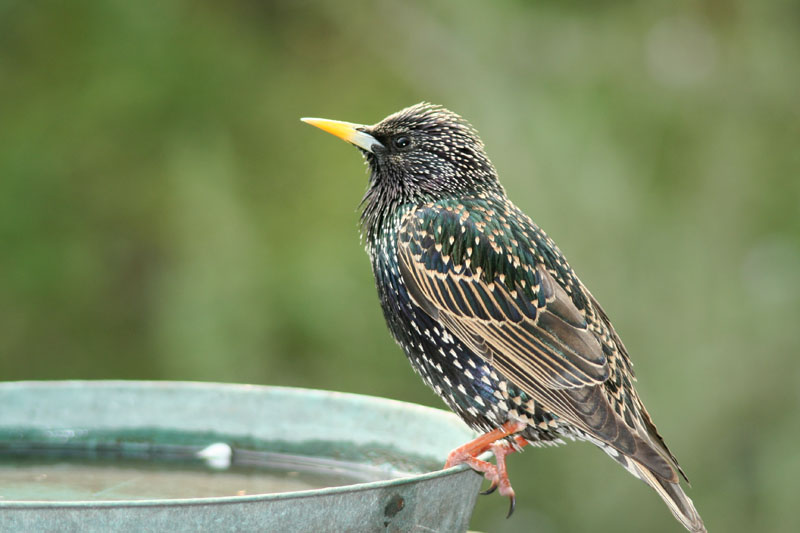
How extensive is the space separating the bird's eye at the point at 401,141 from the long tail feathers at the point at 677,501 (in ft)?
3.74

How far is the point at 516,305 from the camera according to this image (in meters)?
2.56

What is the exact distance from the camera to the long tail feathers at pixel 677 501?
7.47ft

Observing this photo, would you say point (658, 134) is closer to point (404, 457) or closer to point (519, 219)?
point (519, 219)

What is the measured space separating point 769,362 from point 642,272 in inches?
27.6

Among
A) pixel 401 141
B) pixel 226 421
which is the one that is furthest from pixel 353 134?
pixel 226 421

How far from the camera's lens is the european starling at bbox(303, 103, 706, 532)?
2.42 metres

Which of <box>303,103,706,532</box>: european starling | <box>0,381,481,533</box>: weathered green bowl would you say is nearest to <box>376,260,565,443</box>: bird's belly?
<box>303,103,706,532</box>: european starling

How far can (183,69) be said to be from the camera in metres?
5.59

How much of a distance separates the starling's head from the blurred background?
1880 mm

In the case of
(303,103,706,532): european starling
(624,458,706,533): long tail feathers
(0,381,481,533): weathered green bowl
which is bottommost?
(624,458,706,533): long tail feathers

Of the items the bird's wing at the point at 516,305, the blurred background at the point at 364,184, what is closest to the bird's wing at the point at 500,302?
the bird's wing at the point at 516,305

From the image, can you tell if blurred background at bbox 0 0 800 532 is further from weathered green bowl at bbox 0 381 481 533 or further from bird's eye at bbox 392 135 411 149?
weathered green bowl at bbox 0 381 481 533

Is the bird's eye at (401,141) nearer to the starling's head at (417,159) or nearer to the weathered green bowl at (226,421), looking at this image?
the starling's head at (417,159)

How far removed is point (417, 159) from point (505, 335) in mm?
675
